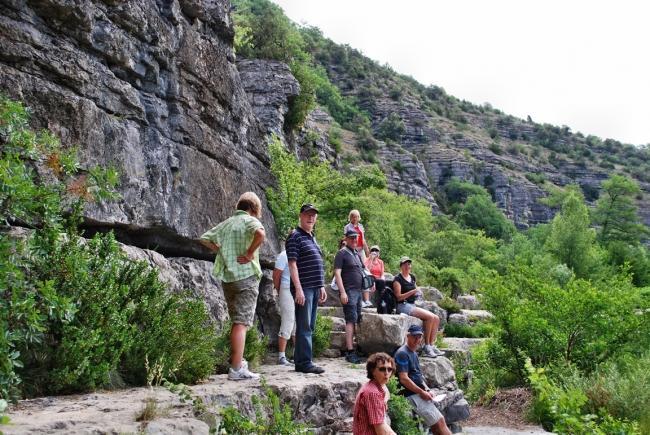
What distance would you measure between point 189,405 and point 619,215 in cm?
4493

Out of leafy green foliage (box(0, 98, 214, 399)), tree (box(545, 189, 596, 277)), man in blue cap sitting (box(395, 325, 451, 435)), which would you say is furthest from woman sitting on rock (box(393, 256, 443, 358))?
tree (box(545, 189, 596, 277))

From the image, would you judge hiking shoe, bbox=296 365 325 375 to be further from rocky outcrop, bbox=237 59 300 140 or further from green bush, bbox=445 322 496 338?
rocky outcrop, bbox=237 59 300 140

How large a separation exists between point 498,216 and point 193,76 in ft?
224

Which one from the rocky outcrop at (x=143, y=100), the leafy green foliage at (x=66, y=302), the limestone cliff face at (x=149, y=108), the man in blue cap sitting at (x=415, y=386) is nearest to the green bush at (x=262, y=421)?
the leafy green foliage at (x=66, y=302)

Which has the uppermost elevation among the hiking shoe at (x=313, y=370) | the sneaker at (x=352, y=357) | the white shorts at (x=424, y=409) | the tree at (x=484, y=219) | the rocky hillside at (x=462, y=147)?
the rocky hillside at (x=462, y=147)

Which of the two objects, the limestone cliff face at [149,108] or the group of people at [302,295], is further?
the limestone cliff face at [149,108]

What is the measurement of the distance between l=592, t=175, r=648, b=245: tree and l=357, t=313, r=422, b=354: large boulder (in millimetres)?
38470

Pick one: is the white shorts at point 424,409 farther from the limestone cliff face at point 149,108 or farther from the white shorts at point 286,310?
the limestone cliff face at point 149,108

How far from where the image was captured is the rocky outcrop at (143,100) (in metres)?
6.36

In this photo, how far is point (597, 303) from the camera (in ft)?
36.2

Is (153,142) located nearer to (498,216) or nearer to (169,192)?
(169,192)

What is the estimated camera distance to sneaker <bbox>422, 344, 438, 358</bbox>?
863 cm

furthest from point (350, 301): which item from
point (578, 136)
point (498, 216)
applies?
point (578, 136)

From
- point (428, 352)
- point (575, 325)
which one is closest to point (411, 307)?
point (428, 352)
